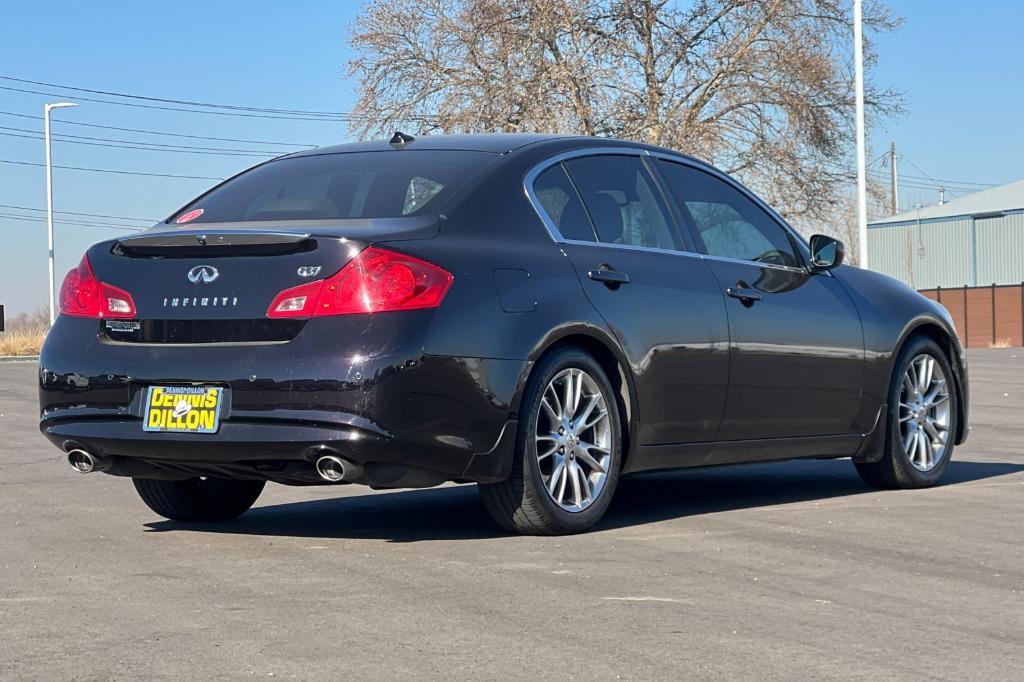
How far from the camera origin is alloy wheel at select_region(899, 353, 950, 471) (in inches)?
346

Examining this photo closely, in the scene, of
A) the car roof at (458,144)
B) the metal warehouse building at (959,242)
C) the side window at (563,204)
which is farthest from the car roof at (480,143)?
the metal warehouse building at (959,242)

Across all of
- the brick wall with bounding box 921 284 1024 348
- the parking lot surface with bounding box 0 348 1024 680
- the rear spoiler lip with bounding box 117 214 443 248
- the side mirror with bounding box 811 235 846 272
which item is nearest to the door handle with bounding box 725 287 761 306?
the side mirror with bounding box 811 235 846 272

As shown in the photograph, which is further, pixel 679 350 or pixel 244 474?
pixel 679 350

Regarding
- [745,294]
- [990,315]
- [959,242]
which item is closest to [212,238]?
[745,294]

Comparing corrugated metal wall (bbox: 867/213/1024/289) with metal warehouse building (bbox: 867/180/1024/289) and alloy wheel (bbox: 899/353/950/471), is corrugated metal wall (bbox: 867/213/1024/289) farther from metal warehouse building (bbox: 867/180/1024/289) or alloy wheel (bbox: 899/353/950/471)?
alloy wheel (bbox: 899/353/950/471)

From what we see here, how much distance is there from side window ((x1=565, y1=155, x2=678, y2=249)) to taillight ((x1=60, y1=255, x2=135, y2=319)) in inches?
78.3

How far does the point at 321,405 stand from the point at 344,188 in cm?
132

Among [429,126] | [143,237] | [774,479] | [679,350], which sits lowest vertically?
[774,479]

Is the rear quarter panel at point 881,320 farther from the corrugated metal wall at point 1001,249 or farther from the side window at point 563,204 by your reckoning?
the corrugated metal wall at point 1001,249

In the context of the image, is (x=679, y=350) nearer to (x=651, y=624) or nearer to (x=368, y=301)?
(x=368, y=301)

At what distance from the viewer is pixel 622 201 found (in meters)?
7.54

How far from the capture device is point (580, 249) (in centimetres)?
700

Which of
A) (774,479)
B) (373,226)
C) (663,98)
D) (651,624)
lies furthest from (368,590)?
(663,98)

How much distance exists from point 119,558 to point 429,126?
3441 centimetres
